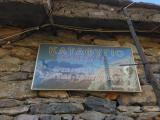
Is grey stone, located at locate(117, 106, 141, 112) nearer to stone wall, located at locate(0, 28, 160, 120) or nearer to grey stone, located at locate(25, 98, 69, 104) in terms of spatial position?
stone wall, located at locate(0, 28, 160, 120)

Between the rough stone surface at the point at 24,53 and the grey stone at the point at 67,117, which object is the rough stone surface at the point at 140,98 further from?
the rough stone surface at the point at 24,53

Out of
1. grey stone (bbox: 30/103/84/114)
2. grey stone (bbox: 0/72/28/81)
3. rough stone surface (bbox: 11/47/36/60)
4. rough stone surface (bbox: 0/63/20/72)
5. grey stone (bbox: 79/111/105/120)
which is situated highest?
rough stone surface (bbox: 11/47/36/60)

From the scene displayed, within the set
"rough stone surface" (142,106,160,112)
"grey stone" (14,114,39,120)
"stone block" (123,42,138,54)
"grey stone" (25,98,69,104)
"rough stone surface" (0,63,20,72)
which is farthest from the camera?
"stone block" (123,42,138,54)

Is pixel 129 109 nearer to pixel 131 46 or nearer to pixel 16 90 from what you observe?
pixel 131 46

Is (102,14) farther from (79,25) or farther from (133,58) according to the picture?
(133,58)

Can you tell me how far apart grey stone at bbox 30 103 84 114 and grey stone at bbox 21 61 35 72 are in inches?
17.0

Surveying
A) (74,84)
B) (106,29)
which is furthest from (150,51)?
(74,84)

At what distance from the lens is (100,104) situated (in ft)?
9.99

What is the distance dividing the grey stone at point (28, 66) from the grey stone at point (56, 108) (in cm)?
43

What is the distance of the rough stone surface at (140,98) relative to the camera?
3129mm

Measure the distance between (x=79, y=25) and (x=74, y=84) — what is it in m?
0.75

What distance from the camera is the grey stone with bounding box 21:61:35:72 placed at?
3232mm

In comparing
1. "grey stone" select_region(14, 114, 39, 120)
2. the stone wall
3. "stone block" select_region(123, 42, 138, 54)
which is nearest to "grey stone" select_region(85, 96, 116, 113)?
the stone wall

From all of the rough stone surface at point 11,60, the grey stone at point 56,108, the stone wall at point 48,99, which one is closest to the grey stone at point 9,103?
the stone wall at point 48,99
